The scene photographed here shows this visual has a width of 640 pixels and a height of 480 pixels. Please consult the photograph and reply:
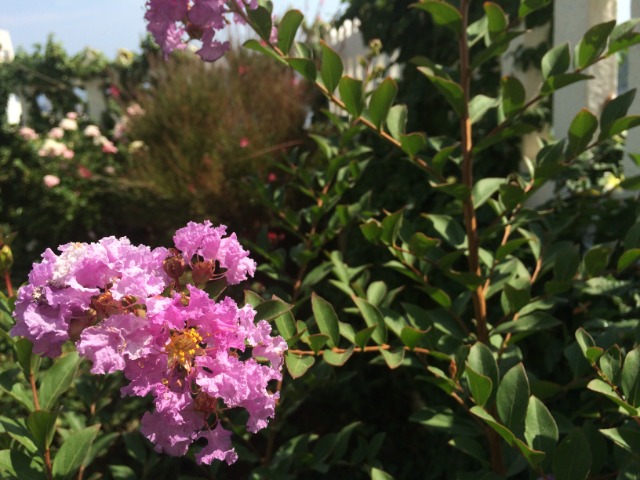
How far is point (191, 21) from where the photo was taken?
3.85ft

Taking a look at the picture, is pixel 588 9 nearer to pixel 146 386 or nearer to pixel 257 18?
pixel 257 18

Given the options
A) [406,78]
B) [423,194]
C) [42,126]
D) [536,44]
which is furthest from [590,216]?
[42,126]

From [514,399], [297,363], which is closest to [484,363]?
[514,399]

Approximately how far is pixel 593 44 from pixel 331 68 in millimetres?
507

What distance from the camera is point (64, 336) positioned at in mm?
791

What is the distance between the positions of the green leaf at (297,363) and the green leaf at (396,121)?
0.55 meters

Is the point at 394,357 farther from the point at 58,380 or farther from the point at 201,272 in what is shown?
the point at 58,380

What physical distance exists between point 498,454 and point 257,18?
98 centimetres

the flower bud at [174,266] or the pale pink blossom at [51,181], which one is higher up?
the flower bud at [174,266]

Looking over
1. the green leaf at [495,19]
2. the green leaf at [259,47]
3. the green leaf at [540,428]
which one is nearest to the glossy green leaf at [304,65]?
the green leaf at [259,47]

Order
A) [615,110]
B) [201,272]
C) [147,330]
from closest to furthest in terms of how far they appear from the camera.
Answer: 1. [147,330]
2. [201,272]
3. [615,110]

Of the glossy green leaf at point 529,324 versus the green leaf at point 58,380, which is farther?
the glossy green leaf at point 529,324

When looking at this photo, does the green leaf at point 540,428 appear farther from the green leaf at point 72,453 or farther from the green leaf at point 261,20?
the green leaf at point 261,20

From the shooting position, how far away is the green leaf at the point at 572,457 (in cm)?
88
